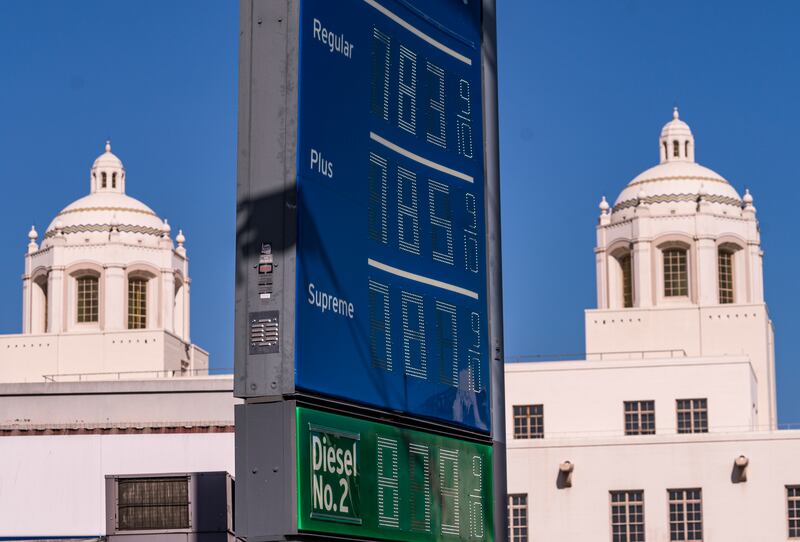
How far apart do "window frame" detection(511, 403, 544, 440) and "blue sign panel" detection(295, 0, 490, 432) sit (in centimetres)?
4029

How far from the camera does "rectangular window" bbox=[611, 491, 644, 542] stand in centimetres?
5197

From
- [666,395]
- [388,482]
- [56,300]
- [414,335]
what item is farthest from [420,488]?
[56,300]

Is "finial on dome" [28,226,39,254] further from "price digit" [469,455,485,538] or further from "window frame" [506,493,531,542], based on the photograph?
"price digit" [469,455,485,538]

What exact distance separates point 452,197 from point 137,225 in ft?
193

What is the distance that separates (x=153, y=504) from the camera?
21.2 meters

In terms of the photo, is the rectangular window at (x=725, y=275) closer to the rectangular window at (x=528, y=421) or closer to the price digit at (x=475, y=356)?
the rectangular window at (x=528, y=421)

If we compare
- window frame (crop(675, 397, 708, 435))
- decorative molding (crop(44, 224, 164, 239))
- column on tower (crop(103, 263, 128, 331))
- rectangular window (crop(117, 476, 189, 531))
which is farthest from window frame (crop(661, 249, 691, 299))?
rectangular window (crop(117, 476, 189, 531))

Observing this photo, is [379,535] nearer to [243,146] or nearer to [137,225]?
[243,146]

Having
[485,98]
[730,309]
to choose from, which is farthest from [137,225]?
[485,98]

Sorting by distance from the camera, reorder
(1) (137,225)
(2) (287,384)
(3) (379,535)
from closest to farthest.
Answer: (2) (287,384) → (3) (379,535) → (1) (137,225)

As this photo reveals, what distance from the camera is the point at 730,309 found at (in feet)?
205

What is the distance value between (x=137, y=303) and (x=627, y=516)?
1137 inches

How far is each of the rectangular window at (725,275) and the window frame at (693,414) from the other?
297 inches

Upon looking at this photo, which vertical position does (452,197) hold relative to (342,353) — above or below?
above
